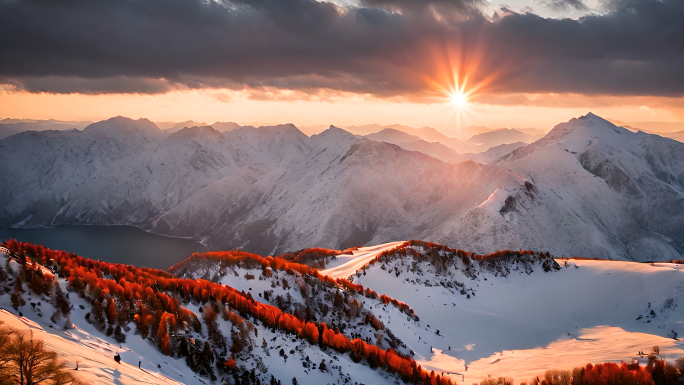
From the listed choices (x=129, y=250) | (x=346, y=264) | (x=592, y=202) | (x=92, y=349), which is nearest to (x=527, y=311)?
(x=346, y=264)

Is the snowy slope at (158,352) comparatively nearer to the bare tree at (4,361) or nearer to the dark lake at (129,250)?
the bare tree at (4,361)

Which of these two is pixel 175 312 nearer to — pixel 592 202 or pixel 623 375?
pixel 623 375

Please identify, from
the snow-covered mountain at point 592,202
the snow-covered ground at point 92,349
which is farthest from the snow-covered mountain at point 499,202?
the snow-covered ground at point 92,349

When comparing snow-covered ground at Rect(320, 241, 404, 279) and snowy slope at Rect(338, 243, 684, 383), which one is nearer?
snowy slope at Rect(338, 243, 684, 383)

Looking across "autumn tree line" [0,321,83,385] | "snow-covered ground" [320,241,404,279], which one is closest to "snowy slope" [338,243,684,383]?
"snow-covered ground" [320,241,404,279]

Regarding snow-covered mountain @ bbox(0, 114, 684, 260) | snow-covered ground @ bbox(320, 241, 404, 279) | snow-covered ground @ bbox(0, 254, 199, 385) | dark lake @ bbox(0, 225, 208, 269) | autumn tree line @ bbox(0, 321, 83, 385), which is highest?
snow-covered mountain @ bbox(0, 114, 684, 260)

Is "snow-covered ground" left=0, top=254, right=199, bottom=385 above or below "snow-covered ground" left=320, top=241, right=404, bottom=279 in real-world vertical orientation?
above

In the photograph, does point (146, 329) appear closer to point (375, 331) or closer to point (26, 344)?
point (26, 344)

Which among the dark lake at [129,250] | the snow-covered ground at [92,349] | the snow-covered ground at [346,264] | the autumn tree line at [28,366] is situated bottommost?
the dark lake at [129,250]

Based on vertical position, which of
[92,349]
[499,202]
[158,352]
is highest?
[499,202]

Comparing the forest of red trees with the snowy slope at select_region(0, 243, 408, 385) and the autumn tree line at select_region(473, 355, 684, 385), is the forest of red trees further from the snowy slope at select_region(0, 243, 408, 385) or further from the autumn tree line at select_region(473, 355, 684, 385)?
the snowy slope at select_region(0, 243, 408, 385)

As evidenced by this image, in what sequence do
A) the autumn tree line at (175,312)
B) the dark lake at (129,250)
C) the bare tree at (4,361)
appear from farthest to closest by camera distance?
the dark lake at (129,250)
the autumn tree line at (175,312)
the bare tree at (4,361)

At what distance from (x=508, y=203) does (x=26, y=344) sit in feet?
357

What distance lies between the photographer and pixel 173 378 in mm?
13695
